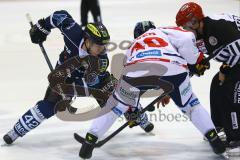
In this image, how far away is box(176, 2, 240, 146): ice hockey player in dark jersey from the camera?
3.24 m

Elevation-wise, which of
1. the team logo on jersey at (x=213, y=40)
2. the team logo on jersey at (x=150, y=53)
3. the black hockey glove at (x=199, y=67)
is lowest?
the black hockey glove at (x=199, y=67)

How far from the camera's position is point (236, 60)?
333cm

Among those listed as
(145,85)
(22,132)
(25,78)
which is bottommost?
(25,78)

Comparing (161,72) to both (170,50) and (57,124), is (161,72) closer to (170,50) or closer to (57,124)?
(170,50)

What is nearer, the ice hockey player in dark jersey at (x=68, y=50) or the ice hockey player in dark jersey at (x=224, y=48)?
the ice hockey player in dark jersey at (x=224, y=48)

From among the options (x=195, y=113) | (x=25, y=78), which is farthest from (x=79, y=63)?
(x=25, y=78)

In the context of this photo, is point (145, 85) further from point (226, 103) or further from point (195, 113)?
point (226, 103)

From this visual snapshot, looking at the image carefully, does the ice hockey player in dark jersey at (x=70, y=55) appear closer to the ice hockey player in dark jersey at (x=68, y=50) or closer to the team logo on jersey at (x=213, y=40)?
the ice hockey player in dark jersey at (x=68, y=50)

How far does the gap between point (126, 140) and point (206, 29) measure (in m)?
0.97

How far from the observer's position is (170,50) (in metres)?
3.13

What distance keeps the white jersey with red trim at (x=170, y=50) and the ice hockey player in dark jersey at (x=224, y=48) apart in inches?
6.8

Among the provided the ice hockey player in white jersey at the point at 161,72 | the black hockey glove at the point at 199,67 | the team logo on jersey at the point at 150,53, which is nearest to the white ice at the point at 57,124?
the ice hockey player in white jersey at the point at 161,72

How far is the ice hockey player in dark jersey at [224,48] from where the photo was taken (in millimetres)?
3238

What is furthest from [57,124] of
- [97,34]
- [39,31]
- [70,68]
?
[97,34]
